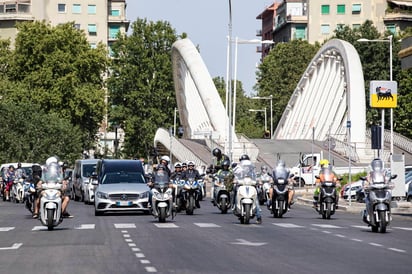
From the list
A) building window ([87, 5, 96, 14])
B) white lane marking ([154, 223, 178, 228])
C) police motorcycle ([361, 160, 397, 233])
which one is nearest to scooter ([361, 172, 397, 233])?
police motorcycle ([361, 160, 397, 233])

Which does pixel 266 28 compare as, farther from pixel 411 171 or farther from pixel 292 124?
pixel 411 171

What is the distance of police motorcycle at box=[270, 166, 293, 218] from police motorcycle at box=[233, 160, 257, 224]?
2778 mm

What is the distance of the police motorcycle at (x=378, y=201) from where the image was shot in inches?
1129

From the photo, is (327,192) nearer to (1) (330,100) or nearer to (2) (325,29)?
(1) (330,100)

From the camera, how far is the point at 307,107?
4547 inches

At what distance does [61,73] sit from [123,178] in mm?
74211

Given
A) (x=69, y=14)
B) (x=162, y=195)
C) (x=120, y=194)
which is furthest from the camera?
(x=69, y=14)

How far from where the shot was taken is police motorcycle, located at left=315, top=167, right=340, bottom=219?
118 ft

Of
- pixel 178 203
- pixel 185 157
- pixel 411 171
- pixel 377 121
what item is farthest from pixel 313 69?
pixel 178 203

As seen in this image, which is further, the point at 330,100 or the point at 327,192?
the point at 330,100

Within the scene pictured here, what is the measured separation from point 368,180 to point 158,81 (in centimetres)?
10739

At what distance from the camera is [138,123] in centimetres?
13300

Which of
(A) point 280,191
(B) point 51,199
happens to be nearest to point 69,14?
(A) point 280,191

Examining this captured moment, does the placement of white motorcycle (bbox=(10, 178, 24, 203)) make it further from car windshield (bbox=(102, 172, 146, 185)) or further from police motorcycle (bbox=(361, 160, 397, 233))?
police motorcycle (bbox=(361, 160, 397, 233))
